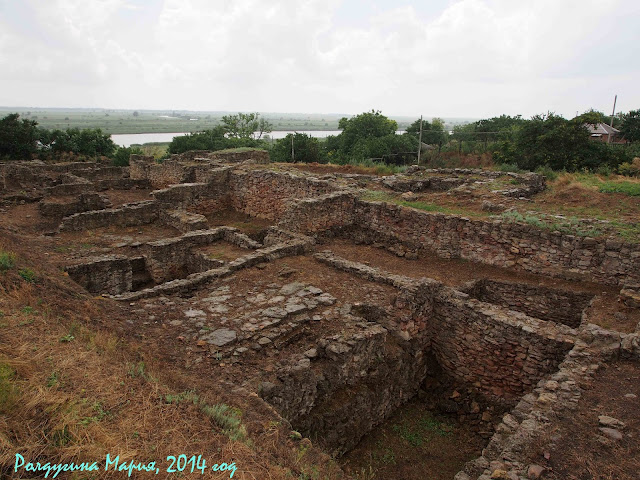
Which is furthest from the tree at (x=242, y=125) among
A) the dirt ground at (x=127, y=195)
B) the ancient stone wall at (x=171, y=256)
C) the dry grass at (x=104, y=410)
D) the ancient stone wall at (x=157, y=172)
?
the dry grass at (x=104, y=410)

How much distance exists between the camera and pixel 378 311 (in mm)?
7602

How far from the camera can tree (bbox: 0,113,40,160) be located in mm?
28484

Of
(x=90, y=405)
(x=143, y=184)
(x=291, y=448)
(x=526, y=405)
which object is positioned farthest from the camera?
(x=143, y=184)

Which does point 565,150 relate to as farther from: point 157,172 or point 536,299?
point 157,172

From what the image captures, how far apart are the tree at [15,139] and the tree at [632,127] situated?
43645 millimetres

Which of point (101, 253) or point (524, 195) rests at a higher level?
point (524, 195)

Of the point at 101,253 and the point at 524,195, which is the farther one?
the point at 524,195

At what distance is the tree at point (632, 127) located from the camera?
29531 mm

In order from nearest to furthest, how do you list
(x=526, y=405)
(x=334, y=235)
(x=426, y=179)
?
(x=526, y=405) → (x=334, y=235) → (x=426, y=179)

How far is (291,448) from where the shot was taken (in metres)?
4.22

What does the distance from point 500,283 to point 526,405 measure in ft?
12.9

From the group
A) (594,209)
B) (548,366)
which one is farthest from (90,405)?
(594,209)

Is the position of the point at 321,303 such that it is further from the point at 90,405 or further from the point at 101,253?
the point at 101,253

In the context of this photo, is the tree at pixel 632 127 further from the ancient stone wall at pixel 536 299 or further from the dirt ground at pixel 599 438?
the dirt ground at pixel 599 438
